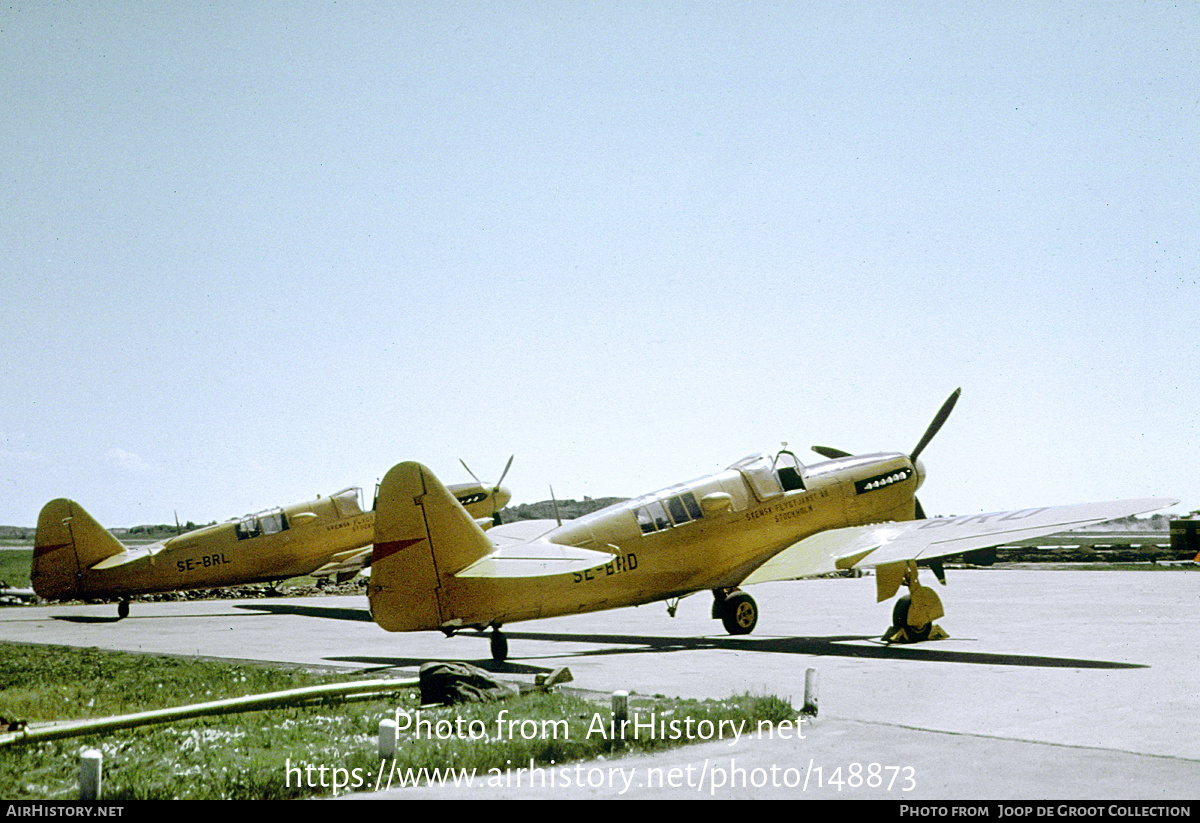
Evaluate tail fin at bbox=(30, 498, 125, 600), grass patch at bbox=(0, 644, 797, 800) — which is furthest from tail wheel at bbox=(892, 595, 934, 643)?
tail fin at bbox=(30, 498, 125, 600)

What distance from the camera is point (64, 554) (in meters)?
25.7

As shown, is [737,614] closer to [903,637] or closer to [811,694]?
[903,637]

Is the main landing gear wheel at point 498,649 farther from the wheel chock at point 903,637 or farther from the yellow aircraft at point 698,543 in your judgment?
the wheel chock at point 903,637

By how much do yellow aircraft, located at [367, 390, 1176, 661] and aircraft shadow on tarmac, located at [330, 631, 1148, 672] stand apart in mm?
720

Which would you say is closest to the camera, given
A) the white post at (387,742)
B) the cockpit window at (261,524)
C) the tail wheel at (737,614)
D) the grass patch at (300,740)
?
the grass patch at (300,740)

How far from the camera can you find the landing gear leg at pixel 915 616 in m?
16.2

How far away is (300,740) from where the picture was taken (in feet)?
29.5

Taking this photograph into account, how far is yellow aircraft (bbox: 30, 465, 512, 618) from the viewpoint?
2555 centimetres

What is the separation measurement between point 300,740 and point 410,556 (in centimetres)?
490

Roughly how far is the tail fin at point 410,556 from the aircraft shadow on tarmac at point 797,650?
108cm

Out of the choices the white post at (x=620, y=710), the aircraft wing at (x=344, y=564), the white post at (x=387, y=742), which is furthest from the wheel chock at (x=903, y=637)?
the aircraft wing at (x=344, y=564)

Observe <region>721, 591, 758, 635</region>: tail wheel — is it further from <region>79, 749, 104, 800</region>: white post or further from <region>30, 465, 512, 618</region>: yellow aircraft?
<region>79, 749, 104, 800</region>: white post
